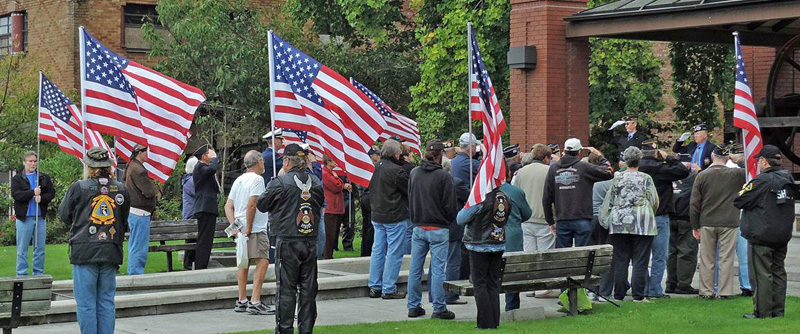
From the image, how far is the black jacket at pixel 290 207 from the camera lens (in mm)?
10891

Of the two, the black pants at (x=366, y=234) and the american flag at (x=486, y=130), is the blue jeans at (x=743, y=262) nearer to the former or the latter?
the american flag at (x=486, y=130)

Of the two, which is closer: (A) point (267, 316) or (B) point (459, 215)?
(B) point (459, 215)

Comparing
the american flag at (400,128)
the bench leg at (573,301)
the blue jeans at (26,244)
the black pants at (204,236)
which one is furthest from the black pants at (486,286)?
the blue jeans at (26,244)

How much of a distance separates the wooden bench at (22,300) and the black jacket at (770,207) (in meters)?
6.75

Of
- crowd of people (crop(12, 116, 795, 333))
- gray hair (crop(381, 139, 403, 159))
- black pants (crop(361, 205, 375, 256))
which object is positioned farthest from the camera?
black pants (crop(361, 205, 375, 256))

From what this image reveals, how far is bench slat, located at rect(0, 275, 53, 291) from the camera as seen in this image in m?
9.92

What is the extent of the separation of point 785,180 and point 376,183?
14.2 feet

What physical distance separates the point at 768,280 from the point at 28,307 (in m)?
7.07

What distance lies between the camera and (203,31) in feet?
93.8

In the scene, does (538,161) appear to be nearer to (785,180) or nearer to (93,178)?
(785,180)

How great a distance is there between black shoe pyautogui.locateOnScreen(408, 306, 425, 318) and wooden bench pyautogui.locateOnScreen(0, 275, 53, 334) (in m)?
3.88

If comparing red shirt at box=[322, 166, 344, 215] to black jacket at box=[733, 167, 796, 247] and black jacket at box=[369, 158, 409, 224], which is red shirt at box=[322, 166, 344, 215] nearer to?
black jacket at box=[369, 158, 409, 224]

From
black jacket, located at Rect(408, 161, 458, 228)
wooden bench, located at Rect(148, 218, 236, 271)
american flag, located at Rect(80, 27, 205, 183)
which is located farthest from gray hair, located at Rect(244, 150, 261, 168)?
wooden bench, located at Rect(148, 218, 236, 271)

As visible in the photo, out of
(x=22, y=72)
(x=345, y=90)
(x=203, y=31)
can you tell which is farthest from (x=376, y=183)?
(x=22, y=72)
